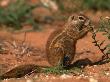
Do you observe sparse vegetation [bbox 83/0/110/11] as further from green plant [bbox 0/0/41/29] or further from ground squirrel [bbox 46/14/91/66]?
ground squirrel [bbox 46/14/91/66]

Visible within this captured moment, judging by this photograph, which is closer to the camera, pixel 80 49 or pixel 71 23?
pixel 71 23

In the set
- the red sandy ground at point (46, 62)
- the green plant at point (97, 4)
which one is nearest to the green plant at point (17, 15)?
the red sandy ground at point (46, 62)

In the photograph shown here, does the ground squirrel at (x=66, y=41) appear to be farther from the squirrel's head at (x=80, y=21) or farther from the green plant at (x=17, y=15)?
the green plant at (x=17, y=15)

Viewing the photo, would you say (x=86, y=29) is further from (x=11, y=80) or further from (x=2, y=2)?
(x=2, y=2)

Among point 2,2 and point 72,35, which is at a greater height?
point 2,2

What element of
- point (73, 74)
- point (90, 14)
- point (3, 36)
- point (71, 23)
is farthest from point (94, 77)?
point (90, 14)

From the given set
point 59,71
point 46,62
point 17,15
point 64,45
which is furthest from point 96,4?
point 59,71

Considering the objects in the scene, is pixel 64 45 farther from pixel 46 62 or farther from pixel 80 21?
pixel 46 62

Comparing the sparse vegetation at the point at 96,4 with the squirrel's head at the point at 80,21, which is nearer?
the squirrel's head at the point at 80,21
